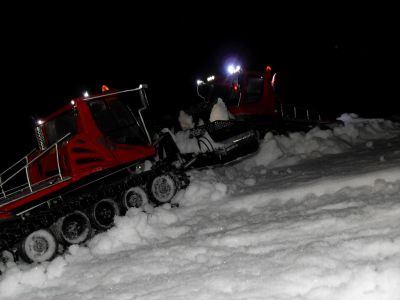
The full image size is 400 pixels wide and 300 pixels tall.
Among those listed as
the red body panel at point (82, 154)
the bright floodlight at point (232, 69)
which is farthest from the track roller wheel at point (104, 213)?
the bright floodlight at point (232, 69)

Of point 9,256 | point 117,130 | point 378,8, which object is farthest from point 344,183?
point 378,8

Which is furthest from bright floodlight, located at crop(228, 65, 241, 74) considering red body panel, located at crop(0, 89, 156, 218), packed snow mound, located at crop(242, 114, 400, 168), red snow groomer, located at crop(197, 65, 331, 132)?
red body panel, located at crop(0, 89, 156, 218)

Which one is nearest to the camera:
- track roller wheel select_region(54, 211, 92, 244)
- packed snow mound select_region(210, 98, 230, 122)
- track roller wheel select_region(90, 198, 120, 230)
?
track roller wheel select_region(54, 211, 92, 244)

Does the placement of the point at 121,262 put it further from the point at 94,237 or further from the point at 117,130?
the point at 117,130

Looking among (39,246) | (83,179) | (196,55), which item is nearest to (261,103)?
(83,179)

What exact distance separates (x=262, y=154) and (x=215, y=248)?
5515 mm

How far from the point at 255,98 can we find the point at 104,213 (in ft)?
23.0

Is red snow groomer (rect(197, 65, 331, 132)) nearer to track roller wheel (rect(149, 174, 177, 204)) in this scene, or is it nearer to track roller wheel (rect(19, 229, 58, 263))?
track roller wheel (rect(149, 174, 177, 204))

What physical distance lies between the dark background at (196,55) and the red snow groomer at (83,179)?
22982 millimetres

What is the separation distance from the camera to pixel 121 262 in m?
5.75

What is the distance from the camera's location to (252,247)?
17.5ft

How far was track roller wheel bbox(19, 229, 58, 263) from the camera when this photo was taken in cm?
622

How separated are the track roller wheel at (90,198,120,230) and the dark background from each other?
23617 mm

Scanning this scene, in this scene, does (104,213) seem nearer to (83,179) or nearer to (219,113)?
(83,179)
